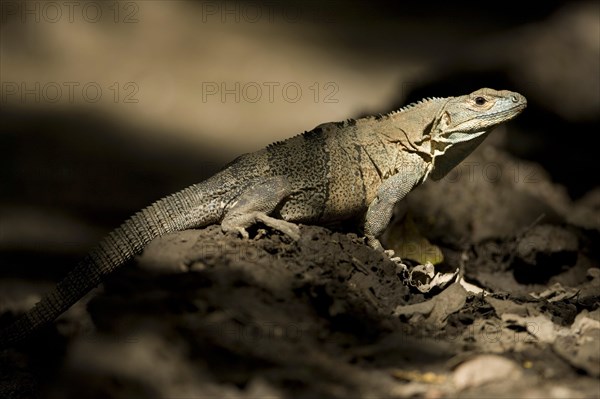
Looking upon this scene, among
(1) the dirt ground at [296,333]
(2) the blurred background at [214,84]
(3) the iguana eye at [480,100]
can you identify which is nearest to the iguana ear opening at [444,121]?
(3) the iguana eye at [480,100]

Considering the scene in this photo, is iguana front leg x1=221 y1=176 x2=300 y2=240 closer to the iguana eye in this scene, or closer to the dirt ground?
the dirt ground

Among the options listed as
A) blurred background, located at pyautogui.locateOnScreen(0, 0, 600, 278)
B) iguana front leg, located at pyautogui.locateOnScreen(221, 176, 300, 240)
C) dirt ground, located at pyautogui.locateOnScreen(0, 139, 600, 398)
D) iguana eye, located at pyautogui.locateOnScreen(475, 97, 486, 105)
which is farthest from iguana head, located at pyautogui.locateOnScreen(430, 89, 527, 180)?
blurred background, located at pyautogui.locateOnScreen(0, 0, 600, 278)

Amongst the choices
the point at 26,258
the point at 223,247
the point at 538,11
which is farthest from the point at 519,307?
the point at 538,11

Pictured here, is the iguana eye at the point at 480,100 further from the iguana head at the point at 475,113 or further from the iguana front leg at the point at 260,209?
the iguana front leg at the point at 260,209

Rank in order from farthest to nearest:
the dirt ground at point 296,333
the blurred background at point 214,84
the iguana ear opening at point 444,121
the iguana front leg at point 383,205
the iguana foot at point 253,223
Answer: the blurred background at point 214,84 → the iguana ear opening at point 444,121 → the iguana front leg at point 383,205 → the iguana foot at point 253,223 → the dirt ground at point 296,333

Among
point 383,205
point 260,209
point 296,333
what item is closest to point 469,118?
point 383,205

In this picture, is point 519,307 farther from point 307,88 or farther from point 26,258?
point 307,88

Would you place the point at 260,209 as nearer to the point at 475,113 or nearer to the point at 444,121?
the point at 444,121
